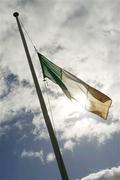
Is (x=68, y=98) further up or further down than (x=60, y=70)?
further down

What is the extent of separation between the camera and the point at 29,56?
18828mm

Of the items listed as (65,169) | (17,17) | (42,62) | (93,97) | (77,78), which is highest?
(17,17)

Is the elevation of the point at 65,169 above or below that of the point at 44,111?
below

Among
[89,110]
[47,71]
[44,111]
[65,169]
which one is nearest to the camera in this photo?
[65,169]

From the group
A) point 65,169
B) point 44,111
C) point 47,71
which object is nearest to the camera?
point 65,169

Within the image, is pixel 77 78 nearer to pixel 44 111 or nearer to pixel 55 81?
pixel 55 81

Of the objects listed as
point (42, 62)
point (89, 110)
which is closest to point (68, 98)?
point (89, 110)

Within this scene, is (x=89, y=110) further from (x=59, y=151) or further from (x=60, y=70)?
(x=59, y=151)

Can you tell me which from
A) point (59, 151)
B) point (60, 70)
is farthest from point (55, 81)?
point (59, 151)

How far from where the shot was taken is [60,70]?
19625mm

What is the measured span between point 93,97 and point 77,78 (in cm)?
139

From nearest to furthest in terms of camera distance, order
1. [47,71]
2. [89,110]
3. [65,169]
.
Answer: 1. [65,169]
2. [89,110]
3. [47,71]

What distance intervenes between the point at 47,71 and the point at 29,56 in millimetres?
1491

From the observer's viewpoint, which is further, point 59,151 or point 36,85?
point 36,85
